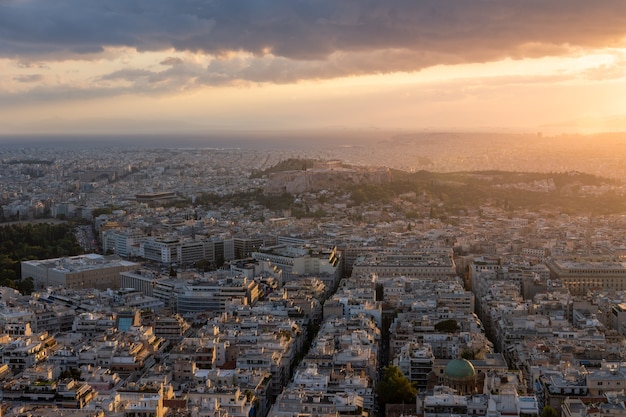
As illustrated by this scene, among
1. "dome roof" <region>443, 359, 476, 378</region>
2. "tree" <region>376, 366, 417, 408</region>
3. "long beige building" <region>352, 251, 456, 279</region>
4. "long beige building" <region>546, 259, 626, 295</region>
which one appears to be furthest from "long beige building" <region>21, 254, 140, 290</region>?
"dome roof" <region>443, 359, 476, 378</region>

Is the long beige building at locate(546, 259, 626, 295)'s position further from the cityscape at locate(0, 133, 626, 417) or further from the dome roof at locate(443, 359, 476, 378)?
the dome roof at locate(443, 359, 476, 378)

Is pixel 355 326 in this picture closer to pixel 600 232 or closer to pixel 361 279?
pixel 361 279

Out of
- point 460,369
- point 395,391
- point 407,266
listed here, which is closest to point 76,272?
point 407,266

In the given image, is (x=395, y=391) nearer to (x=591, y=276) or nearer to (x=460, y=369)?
(x=460, y=369)

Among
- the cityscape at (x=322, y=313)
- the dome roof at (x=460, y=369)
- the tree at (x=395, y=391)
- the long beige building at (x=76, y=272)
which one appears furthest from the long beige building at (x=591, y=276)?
the long beige building at (x=76, y=272)

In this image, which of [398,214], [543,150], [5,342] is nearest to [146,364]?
[5,342]

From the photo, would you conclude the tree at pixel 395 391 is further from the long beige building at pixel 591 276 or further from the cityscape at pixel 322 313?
the long beige building at pixel 591 276
